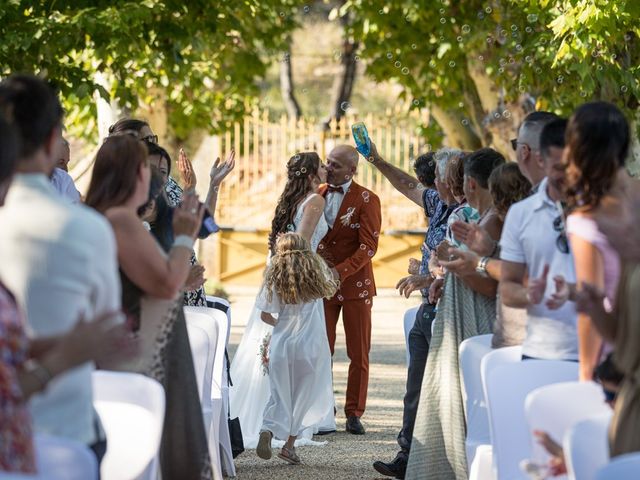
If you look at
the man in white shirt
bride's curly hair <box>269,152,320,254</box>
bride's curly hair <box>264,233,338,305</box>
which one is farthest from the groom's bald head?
the man in white shirt

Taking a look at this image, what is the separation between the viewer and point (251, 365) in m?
8.88

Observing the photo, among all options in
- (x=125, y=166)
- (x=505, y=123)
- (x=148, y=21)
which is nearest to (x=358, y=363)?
(x=148, y=21)

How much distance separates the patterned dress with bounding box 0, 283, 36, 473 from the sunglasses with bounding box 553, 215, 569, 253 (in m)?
2.16

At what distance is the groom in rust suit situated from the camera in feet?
30.2

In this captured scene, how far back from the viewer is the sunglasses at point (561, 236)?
4.81 meters

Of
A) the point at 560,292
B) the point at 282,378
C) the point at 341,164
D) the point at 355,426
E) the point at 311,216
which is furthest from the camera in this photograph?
the point at 341,164

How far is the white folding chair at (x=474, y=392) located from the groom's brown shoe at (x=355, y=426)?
3.07 metres

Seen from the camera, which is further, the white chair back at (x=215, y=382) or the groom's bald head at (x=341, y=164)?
the groom's bald head at (x=341, y=164)

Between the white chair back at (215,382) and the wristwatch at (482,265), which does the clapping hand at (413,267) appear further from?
the wristwatch at (482,265)

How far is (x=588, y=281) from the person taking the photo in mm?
4293

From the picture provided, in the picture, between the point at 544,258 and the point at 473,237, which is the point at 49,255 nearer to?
the point at 544,258

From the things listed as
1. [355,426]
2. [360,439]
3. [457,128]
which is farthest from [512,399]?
[457,128]

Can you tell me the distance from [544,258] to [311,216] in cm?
375

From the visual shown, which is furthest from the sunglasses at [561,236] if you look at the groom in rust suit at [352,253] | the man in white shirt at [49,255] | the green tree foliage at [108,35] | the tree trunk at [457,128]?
the tree trunk at [457,128]
